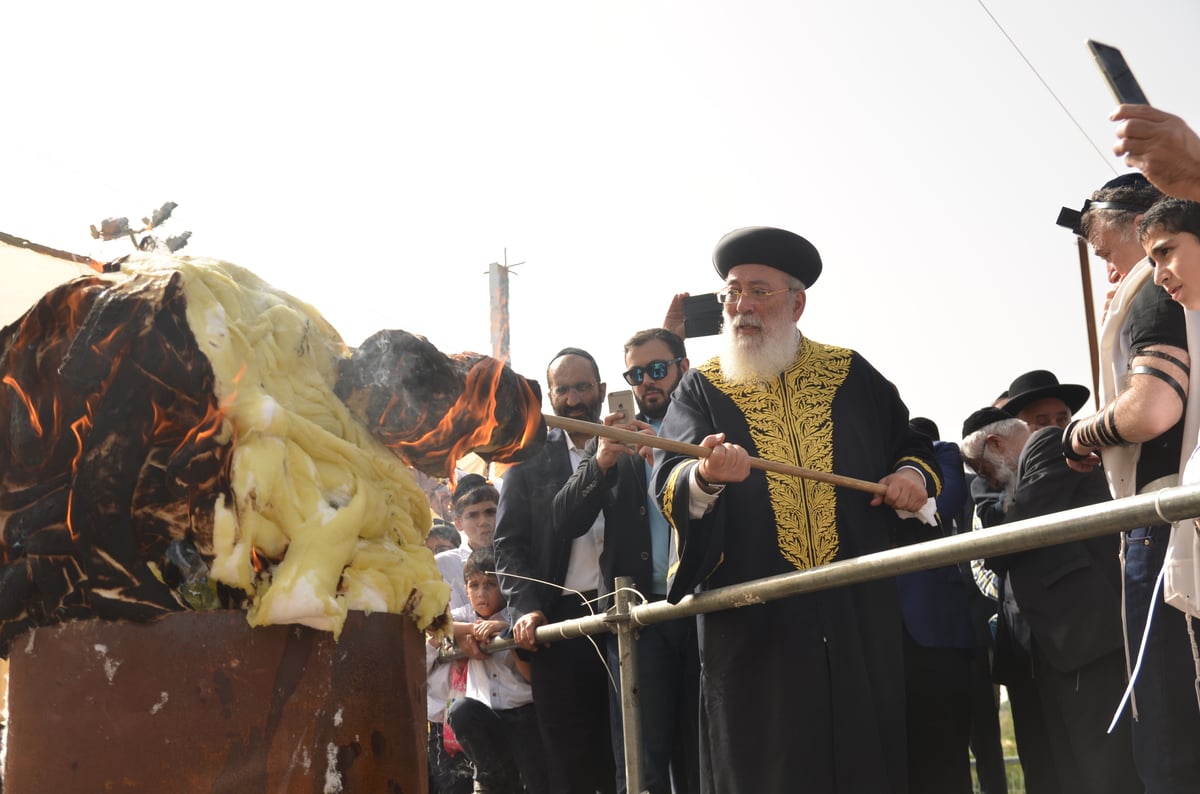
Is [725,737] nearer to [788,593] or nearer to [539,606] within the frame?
[788,593]

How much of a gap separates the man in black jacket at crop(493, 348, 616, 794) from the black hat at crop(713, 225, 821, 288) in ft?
3.72

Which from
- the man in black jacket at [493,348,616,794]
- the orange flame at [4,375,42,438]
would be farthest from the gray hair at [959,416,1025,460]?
the orange flame at [4,375,42,438]

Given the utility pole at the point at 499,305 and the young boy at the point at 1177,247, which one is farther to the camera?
the utility pole at the point at 499,305

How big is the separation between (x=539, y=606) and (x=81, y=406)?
305 cm

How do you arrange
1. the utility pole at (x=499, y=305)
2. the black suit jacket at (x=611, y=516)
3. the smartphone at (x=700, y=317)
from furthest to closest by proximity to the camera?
the utility pole at (x=499, y=305), the smartphone at (x=700, y=317), the black suit jacket at (x=611, y=516)

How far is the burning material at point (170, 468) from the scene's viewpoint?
2.80 m

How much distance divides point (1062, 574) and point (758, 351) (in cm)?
172

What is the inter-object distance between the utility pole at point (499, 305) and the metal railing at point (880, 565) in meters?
8.19

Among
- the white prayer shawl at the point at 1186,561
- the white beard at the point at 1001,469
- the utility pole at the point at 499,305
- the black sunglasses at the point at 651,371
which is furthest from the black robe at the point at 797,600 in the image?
the utility pole at the point at 499,305

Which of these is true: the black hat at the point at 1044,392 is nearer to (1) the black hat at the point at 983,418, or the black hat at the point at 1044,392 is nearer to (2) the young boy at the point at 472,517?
(1) the black hat at the point at 983,418

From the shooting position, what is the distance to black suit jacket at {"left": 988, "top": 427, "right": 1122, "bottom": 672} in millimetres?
5074

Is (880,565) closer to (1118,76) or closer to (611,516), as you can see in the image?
(1118,76)

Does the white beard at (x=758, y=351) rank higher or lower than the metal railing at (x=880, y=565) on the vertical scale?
higher

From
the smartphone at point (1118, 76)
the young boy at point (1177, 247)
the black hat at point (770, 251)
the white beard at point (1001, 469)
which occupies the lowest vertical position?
the white beard at point (1001, 469)
